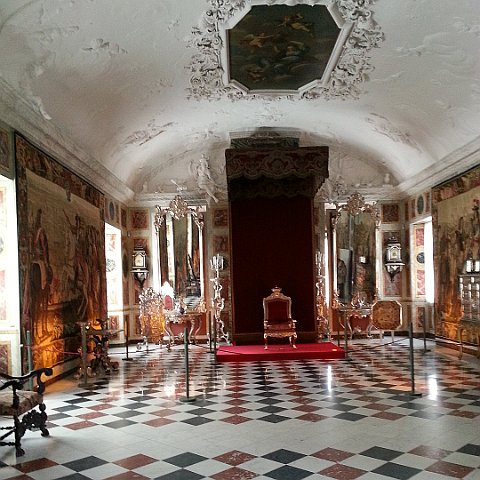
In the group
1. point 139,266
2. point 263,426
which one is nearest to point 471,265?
point 263,426

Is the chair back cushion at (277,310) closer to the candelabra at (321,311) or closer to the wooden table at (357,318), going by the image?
the candelabra at (321,311)

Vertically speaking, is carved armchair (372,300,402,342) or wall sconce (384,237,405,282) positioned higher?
wall sconce (384,237,405,282)

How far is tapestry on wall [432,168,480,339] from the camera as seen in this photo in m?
12.4

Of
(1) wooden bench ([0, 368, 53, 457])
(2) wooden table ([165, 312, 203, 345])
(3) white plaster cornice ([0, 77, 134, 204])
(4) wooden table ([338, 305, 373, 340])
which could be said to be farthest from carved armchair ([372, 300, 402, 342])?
(1) wooden bench ([0, 368, 53, 457])

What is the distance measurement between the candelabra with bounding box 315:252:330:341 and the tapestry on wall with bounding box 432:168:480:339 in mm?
3055

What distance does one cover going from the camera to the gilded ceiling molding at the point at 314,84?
8.09 meters

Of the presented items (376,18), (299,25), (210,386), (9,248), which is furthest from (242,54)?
(210,386)

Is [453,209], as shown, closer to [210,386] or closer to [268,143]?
[268,143]

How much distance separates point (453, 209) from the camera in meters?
13.5

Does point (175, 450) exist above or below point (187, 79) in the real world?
below

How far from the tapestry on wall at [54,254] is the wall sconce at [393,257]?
8360mm

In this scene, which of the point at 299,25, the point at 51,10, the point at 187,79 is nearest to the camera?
the point at 51,10

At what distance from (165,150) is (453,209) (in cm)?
776

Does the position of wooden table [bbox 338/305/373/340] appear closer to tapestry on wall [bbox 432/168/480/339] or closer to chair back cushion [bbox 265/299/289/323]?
tapestry on wall [bbox 432/168/480/339]
